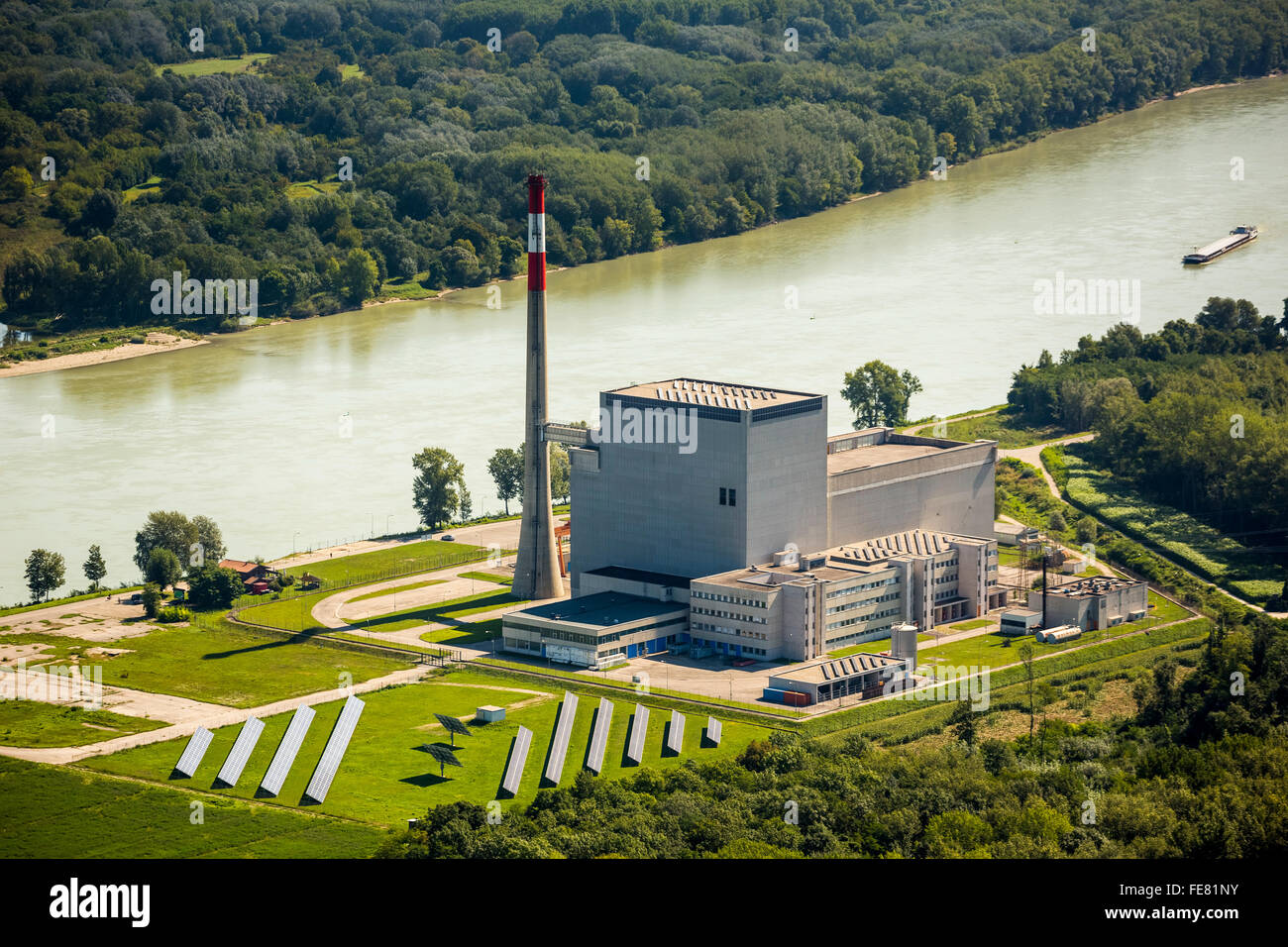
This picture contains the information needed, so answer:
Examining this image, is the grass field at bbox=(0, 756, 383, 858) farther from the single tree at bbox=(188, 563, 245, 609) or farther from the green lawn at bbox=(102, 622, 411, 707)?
the single tree at bbox=(188, 563, 245, 609)

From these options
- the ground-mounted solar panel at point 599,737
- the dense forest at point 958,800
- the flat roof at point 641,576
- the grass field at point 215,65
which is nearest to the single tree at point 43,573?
the flat roof at point 641,576

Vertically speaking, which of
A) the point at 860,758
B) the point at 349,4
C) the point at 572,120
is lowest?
the point at 860,758

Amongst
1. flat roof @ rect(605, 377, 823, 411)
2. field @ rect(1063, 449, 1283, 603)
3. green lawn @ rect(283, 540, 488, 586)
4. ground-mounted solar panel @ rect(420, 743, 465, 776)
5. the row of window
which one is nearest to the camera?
ground-mounted solar panel @ rect(420, 743, 465, 776)

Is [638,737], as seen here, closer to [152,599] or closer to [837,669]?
[837,669]

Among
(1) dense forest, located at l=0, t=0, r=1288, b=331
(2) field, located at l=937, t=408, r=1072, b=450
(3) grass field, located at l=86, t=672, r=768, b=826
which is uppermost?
(1) dense forest, located at l=0, t=0, r=1288, b=331

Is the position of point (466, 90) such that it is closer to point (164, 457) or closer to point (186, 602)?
point (164, 457)

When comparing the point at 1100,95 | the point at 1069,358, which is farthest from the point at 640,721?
the point at 1100,95

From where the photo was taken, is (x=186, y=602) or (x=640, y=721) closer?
(x=640, y=721)

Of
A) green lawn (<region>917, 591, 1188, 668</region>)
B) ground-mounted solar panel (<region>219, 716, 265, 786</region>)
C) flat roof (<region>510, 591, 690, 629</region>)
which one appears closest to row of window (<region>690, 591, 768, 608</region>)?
flat roof (<region>510, 591, 690, 629</region>)
